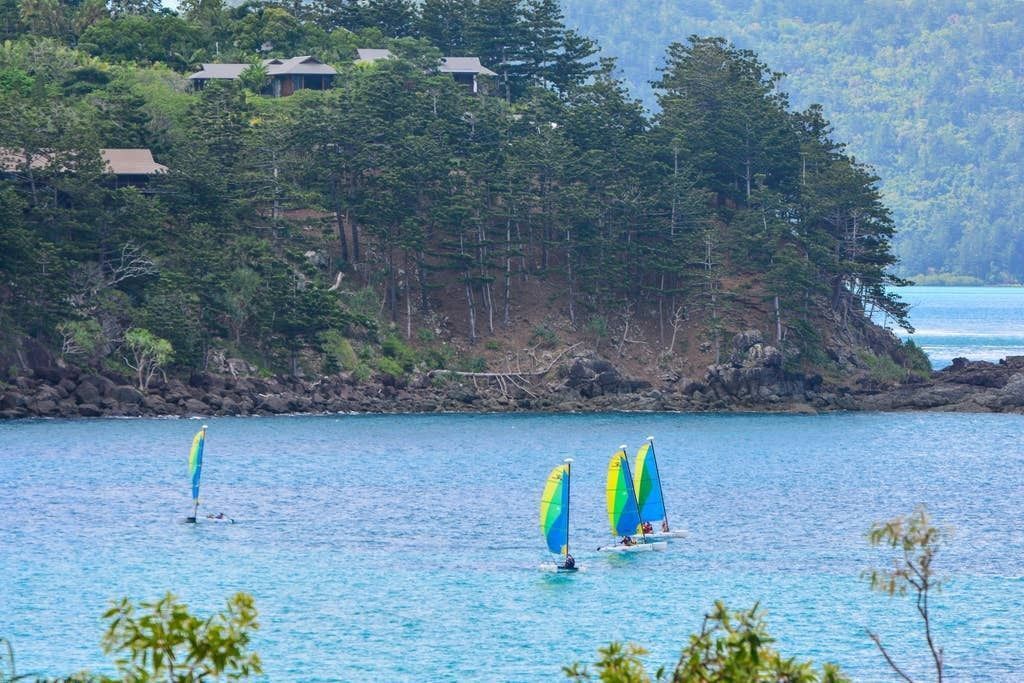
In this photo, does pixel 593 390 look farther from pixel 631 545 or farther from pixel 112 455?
pixel 631 545

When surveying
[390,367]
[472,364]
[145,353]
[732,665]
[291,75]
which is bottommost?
[732,665]

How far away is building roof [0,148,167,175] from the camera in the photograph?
102500mm

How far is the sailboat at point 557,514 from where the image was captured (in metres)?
53.6

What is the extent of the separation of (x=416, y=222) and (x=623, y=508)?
55.5 m

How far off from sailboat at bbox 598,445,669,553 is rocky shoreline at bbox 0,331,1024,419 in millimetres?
45723

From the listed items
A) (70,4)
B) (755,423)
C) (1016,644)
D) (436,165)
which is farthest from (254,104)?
(1016,644)

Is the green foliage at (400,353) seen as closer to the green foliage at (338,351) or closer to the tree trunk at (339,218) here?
the green foliage at (338,351)

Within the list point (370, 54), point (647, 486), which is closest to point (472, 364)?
point (370, 54)

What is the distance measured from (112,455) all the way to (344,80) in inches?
2350

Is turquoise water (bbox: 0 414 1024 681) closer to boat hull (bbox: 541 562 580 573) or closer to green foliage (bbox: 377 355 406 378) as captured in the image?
boat hull (bbox: 541 562 580 573)

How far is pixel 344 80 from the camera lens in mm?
135500

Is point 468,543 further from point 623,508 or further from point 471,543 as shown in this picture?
point 623,508

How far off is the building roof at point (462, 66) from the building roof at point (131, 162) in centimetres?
3872

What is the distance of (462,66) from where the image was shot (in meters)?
147
